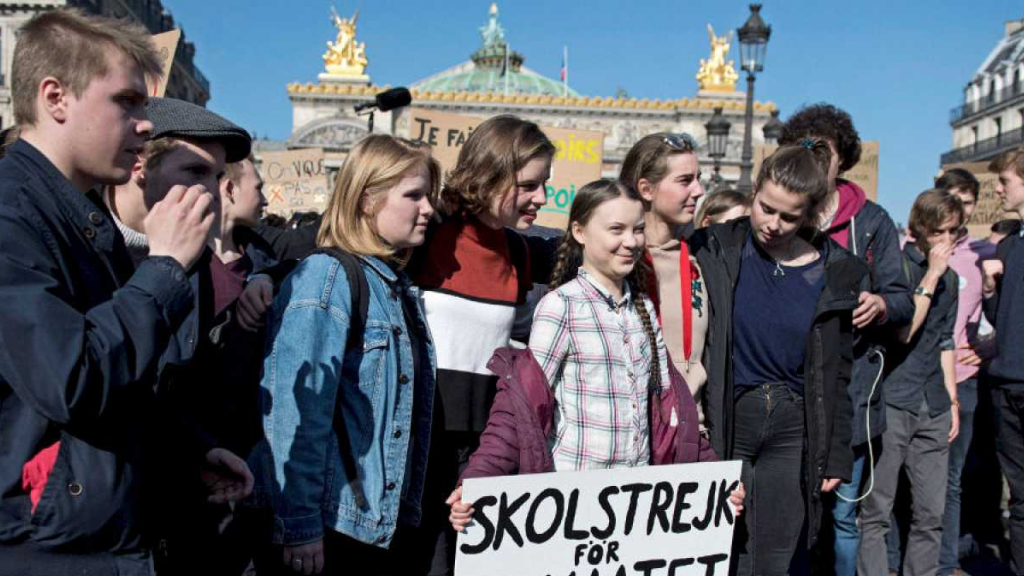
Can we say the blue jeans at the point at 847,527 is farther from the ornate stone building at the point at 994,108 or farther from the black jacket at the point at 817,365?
the ornate stone building at the point at 994,108

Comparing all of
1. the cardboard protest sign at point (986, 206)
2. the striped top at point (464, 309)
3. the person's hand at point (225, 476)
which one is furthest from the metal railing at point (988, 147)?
the person's hand at point (225, 476)

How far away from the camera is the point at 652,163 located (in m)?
3.35

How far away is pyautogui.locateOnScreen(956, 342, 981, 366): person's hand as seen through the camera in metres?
5.61

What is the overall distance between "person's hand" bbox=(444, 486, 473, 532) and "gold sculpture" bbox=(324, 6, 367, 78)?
42.2 metres

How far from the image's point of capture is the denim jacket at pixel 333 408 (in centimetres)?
229

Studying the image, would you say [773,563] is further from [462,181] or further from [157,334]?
[157,334]

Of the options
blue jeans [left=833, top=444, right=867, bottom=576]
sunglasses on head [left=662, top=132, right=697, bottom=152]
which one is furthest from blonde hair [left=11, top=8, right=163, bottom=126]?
blue jeans [left=833, top=444, right=867, bottom=576]

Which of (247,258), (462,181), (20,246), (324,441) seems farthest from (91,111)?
(247,258)

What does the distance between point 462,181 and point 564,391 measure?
80cm

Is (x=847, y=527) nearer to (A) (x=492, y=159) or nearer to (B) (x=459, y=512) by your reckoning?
(B) (x=459, y=512)

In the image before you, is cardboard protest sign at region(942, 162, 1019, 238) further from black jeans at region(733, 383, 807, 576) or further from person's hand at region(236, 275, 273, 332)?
person's hand at region(236, 275, 273, 332)

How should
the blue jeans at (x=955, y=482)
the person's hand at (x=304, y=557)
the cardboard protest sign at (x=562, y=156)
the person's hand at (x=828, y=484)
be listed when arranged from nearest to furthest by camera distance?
the person's hand at (x=304, y=557) < the person's hand at (x=828, y=484) < the blue jeans at (x=955, y=482) < the cardboard protest sign at (x=562, y=156)

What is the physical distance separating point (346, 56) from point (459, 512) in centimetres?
4317

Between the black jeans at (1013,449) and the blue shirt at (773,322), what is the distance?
1.46m
